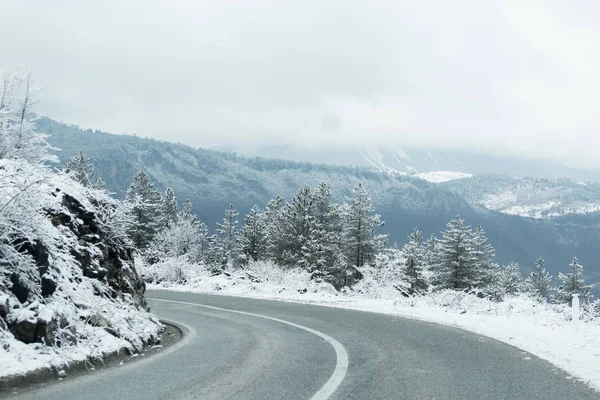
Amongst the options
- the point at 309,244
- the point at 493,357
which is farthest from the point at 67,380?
the point at 309,244

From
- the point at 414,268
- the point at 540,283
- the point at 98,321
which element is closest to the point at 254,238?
the point at 414,268

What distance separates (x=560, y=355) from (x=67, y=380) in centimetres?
809

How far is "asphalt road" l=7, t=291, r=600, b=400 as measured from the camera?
18.2ft

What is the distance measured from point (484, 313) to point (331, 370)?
402 inches

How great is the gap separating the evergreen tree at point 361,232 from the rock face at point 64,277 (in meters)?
38.7

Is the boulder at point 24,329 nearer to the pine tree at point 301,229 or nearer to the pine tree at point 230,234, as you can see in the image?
the pine tree at point 301,229

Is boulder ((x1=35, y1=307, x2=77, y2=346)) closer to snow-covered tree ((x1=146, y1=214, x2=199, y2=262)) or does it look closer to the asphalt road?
the asphalt road

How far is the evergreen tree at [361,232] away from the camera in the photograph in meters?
49.4

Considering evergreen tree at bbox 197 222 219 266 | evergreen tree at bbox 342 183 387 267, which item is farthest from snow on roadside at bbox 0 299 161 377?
evergreen tree at bbox 197 222 219 266

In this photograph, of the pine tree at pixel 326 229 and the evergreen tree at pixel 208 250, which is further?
the evergreen tree at pixel 208 250

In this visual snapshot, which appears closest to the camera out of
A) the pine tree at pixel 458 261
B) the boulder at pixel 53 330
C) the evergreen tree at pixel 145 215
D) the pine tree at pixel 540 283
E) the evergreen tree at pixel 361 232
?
the boulder at pixel 53 330

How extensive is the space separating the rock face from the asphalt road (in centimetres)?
130

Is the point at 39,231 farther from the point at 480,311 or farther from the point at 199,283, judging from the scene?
the point at 199,283

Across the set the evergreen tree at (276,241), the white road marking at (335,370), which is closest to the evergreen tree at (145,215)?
the evergreen tree at (276,241)
